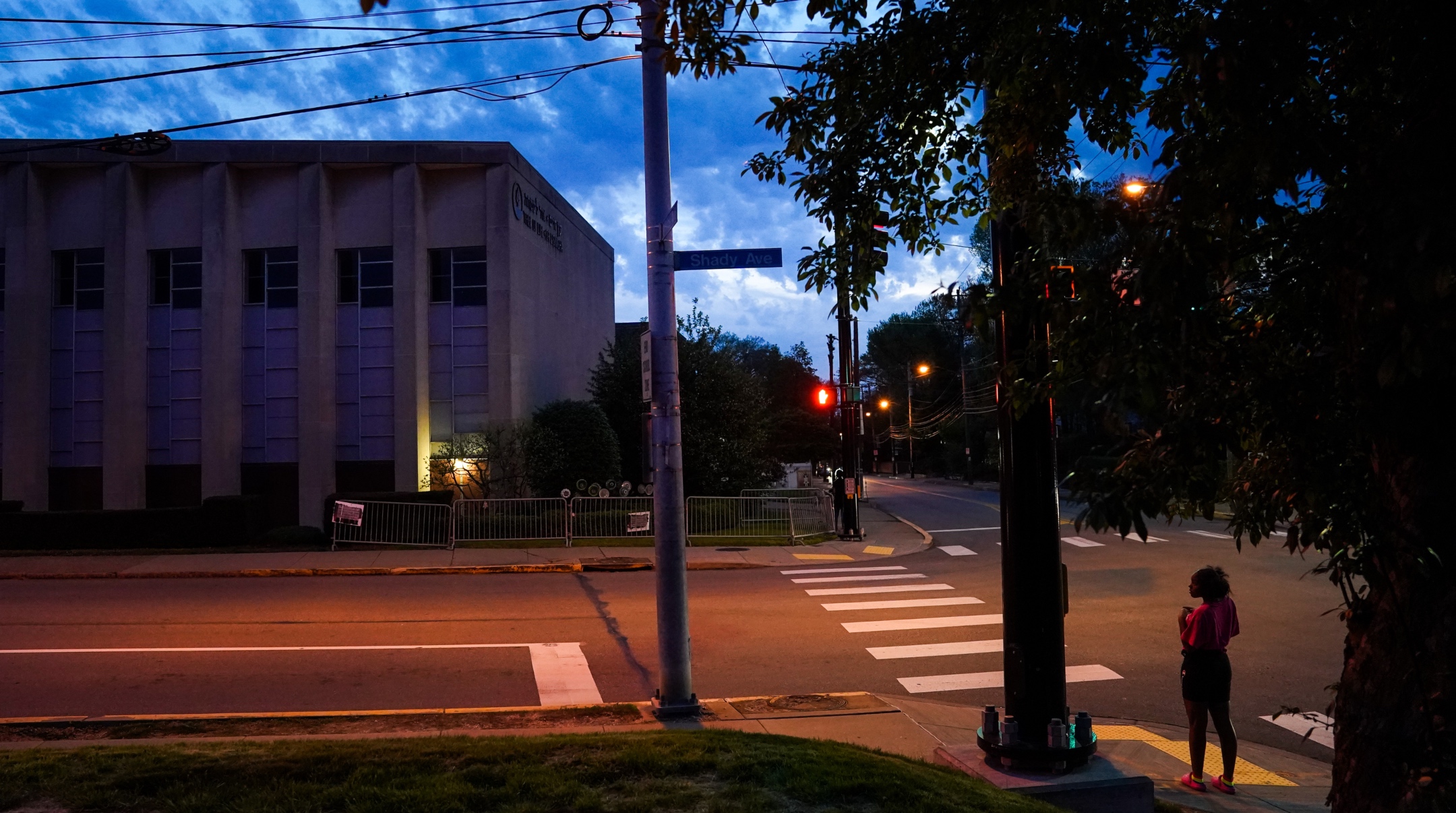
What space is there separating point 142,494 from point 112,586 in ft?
52.0

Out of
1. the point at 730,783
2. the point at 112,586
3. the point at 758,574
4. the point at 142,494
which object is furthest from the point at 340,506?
the point at 730,783

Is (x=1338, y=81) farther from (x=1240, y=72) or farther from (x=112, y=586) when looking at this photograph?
(x=112, y=586)

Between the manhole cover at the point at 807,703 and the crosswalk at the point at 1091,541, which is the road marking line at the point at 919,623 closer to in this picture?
the manhole cover at the point at 807,703

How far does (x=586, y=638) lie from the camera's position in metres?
11.7

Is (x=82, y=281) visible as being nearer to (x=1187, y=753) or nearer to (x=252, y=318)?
(x=252, y=318)

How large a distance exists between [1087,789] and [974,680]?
3.98 meters

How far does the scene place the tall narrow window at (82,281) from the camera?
98.3 ft

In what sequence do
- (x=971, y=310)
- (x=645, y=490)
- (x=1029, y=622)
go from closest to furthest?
(x=971, y=310) → (x=1029, y=622) → (x=645, y=490)

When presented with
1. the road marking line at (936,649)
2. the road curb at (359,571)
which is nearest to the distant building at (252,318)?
the road curb at (359,571)

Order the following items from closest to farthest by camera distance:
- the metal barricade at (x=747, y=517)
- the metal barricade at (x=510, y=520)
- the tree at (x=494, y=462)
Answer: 1. the metal barricade at (x=510, y=520)
2. the metal barricade at (x=747, y=517)
3. the tree at (x=494, y=462)

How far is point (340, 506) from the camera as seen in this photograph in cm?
1962

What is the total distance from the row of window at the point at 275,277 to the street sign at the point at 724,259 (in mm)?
21930

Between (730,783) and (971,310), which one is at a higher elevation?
(971,310)

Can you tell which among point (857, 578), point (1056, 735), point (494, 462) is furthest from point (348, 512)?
point (1056, 735)
